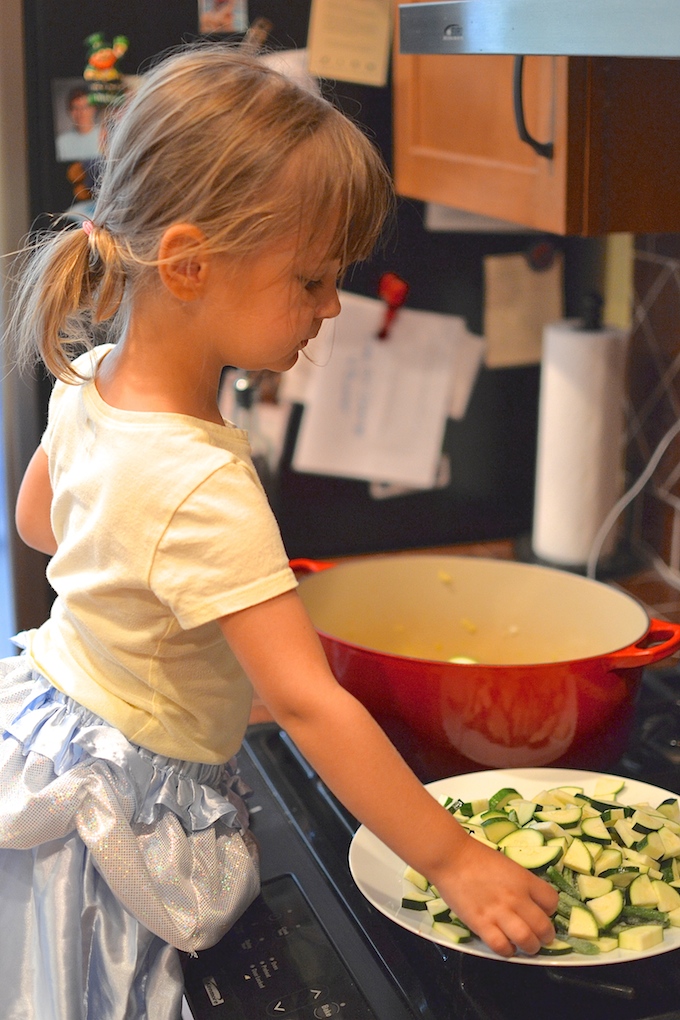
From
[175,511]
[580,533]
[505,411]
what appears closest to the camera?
[175,511]

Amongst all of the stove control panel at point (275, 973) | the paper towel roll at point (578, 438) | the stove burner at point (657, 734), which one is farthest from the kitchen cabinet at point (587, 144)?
the stove control panel at point (275, 973)

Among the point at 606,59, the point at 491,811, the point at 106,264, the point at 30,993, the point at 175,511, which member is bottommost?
the point at 30,993

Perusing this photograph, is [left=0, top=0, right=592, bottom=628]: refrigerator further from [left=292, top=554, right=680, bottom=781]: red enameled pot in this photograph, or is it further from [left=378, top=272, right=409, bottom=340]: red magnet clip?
[left=292, top=554, right=680, bottom=781]: red enameled pot

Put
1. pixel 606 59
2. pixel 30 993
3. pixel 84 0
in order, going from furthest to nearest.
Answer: pixel 84 0
pixel 606 59
pixel 30 993

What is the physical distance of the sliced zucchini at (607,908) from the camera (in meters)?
0.78

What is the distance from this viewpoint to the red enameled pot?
0.96 m

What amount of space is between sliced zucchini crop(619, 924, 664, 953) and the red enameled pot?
230 millimetres

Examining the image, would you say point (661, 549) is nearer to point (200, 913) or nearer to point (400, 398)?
point (400, 398)

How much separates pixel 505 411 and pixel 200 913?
1.00 metres

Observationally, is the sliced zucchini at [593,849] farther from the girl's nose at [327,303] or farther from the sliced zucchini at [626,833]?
the girl's nose at [327,303]

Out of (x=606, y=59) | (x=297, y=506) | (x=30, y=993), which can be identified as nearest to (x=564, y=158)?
(x=606, y=59)

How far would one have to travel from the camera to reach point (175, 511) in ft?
2.45

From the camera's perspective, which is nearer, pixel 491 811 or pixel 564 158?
pixel 491 811

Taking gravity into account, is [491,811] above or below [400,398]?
below
